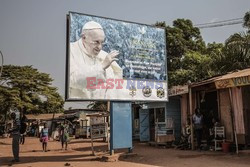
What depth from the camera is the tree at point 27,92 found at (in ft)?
115

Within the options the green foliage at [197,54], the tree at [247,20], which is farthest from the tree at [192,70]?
the tree at [247,20]

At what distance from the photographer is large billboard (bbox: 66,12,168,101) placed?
10.6m

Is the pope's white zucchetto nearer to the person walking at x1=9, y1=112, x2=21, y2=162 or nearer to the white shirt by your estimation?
the white shirt

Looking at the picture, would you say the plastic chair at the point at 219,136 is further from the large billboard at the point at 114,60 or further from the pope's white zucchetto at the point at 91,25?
the pope's white zucchetto at the point at 91,25

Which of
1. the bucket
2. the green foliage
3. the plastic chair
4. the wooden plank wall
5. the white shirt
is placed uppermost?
the green foliage

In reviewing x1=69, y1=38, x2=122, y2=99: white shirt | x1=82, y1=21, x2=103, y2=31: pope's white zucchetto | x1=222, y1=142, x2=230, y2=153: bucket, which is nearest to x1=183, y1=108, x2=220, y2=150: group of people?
x1=222, y1=142, x2=230, y2=153: bucket

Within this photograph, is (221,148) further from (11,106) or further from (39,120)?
(39,120)

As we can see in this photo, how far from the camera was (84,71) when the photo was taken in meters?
10.7

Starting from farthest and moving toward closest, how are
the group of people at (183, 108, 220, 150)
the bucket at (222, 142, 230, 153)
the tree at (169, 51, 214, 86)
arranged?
the tree at (169, 51, 214, 86)
the group of people at (183, 108, 220, 150)
the bucket at (222, 142, 230, 153)

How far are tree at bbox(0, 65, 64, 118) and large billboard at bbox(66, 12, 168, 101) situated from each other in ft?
88.1

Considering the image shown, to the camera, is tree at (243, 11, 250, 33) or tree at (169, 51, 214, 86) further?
tree at (169, 51, 214, 86)

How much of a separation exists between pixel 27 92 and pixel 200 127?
1235 inches

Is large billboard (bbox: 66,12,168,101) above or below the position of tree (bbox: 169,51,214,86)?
below

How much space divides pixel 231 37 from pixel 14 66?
1207 inches
